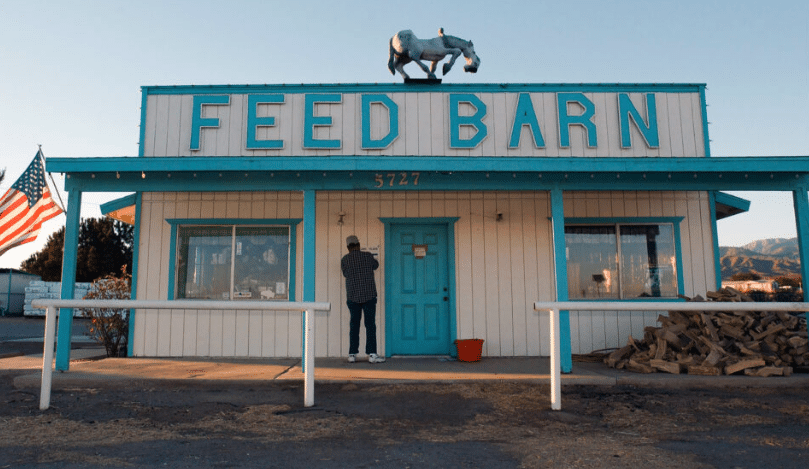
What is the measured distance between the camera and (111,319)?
870cm

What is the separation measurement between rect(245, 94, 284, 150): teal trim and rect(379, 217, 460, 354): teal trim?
2.20m

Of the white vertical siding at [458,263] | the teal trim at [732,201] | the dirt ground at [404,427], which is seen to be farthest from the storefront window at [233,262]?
the teal trim at [732,201]

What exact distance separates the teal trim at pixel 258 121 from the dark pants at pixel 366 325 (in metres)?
2.96

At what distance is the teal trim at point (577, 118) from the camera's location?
8.90m

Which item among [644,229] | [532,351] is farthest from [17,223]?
[644,229]

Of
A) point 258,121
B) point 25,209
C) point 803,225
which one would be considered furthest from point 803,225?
point 25,209

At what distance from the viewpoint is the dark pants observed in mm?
7609

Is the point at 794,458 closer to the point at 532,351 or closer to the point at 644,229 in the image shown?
the point at 532,351

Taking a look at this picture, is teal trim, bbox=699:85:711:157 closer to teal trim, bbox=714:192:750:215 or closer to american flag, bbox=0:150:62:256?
teal trim, bbox=714:192:750:215

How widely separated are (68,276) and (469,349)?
17.4ft

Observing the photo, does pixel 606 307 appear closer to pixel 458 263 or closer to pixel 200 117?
pixel 458 263

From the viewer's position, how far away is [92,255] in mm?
32906

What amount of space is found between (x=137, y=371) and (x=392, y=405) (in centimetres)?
352

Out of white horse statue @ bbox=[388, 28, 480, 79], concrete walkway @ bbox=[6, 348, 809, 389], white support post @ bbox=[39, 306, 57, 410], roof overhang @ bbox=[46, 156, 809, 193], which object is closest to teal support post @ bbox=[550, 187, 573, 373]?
roof overhang @ bbox=[46, 156, 809, 193]
